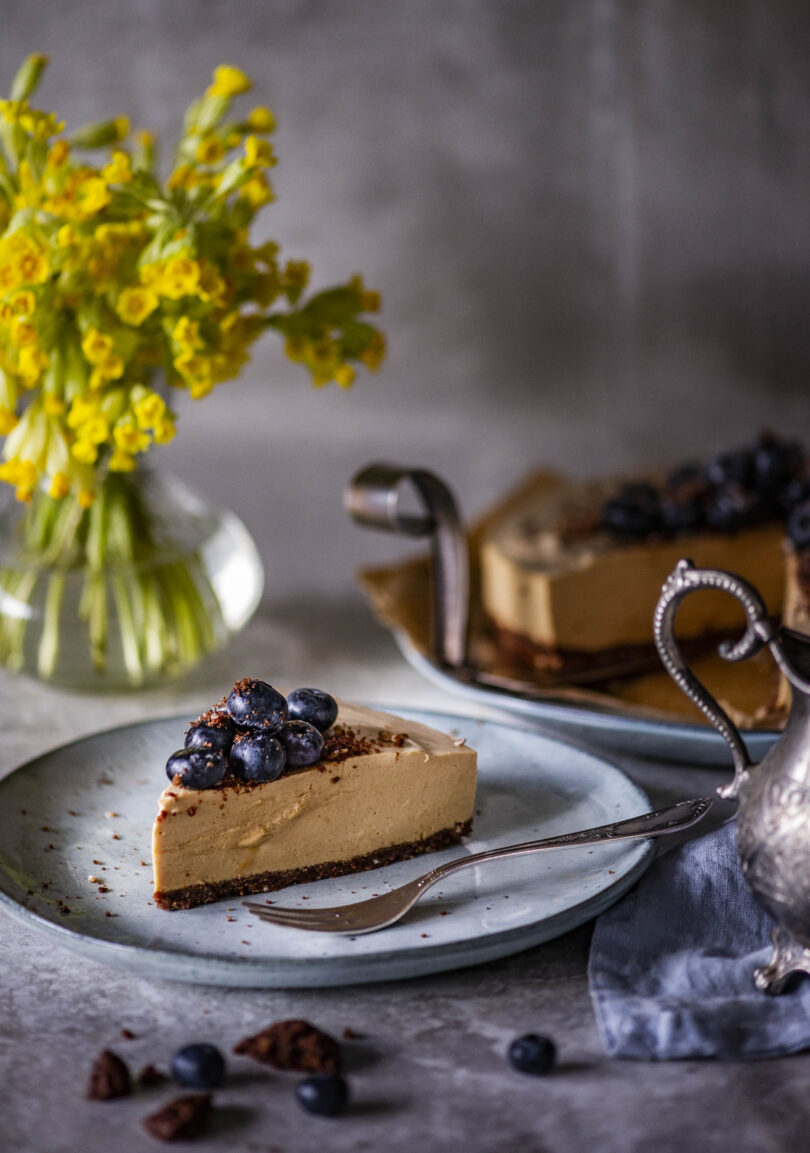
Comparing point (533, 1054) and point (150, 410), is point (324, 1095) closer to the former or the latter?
point (533, 1054)

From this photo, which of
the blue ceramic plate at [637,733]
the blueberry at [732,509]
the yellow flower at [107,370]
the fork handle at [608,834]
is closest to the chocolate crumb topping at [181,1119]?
the fork handle at [608,834]

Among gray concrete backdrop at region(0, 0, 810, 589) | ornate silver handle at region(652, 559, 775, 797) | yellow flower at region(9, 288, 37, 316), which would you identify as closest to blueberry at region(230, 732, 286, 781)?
ornate silver handle at region(652, 559, 775, 797)

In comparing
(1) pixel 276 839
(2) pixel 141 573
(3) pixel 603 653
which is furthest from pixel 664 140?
(1) pixel 276 839

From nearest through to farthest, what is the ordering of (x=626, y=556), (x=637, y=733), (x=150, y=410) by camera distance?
(x=150, y=410)
(x=637, y=733)
(x=626, y=556)

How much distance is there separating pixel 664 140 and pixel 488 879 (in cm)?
319

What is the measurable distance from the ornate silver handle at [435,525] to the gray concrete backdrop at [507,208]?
131 centimetres

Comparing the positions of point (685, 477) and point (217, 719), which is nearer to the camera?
point (217, 719)

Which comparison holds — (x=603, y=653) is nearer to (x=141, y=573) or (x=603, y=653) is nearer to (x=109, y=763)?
(x=141, y=573)

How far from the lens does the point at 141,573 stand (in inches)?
92.2

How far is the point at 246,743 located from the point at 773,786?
0.63 m

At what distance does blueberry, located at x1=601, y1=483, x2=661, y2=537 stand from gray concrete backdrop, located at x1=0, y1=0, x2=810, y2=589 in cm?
112

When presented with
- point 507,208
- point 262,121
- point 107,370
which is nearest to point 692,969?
point 107,370

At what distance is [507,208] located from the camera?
4.25 metres

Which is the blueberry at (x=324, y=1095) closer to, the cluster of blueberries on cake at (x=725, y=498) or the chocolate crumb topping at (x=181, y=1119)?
the chocolate crumb topping at (x=181, y=1119)
